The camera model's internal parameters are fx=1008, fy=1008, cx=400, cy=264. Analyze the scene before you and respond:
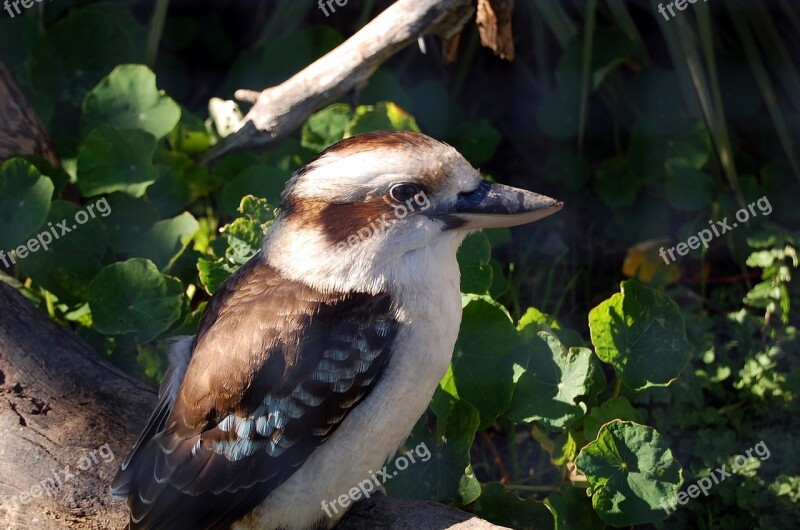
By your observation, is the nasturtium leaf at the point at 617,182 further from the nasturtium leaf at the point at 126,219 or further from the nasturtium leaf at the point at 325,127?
the nasturtium leaf at the point at 126,219

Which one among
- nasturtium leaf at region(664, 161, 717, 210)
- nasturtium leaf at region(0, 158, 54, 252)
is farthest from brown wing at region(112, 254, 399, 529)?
nasturtium leaf at region(664, 161, 717, 210)

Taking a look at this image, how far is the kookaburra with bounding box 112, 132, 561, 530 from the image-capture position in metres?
2.46

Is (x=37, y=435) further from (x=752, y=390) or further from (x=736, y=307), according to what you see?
(x=736, y=307)

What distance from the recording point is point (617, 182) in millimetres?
4105

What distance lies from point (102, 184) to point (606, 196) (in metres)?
1.96

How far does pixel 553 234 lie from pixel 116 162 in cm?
178

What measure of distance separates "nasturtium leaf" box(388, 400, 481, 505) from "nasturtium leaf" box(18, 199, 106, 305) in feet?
4.25

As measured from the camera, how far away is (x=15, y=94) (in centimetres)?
353

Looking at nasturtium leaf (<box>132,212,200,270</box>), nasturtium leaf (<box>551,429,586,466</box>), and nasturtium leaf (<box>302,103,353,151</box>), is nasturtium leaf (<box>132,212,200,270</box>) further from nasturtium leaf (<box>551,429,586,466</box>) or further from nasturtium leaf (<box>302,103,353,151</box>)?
nasturtium leaf (<box>551,429,586,466</box>)

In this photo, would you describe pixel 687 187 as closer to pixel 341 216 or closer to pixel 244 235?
pixel 244 235

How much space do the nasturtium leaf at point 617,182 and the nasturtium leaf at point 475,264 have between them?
3.33ft

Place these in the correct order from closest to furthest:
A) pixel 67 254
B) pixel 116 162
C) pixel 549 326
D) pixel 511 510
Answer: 1. pixel 511 510
2. pixel 549 326
3. pixel 67 254
4. pixel 116 162

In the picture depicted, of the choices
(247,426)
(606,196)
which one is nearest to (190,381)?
(247,426)

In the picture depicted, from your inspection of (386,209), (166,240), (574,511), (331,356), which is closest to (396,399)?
(331,356)
